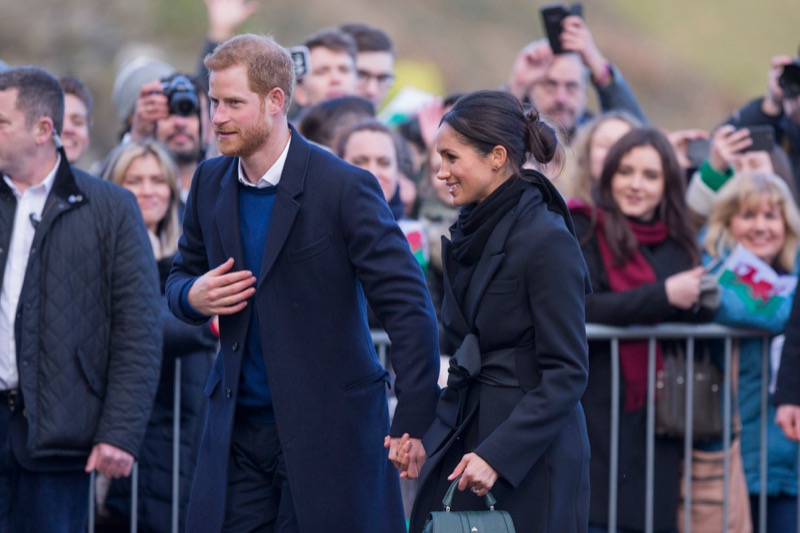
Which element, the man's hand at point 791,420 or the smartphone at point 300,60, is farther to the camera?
the smartphone at point 300,60

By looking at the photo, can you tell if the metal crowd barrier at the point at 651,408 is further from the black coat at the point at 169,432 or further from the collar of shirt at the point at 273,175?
the collar of shirt at the point at 273,175

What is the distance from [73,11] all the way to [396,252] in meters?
20.7

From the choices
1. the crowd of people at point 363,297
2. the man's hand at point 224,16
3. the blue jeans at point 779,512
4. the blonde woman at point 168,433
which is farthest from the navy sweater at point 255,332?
the man's hand at point 224,16

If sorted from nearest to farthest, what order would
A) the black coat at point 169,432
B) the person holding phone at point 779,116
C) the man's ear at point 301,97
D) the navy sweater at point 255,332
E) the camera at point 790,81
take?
the navy sweater at point 255,332, the black coat at point 169,432, the camera at point 790,81, the person holding phone at point 779,116, the man's ear at point 301,97

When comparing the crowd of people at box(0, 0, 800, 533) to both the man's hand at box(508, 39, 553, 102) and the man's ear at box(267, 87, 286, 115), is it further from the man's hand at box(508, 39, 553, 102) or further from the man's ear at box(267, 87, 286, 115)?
the man's hand at box(508, 39, 553, 102)

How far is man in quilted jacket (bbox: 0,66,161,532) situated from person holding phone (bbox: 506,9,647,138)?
3.14 meters

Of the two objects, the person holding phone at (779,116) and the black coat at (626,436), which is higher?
the person holding phone at (779,116)

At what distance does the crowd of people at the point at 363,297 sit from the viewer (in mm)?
4059

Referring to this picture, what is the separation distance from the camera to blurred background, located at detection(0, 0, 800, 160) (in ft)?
75.3

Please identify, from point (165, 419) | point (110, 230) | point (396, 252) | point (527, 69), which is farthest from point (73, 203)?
point (527, 69)

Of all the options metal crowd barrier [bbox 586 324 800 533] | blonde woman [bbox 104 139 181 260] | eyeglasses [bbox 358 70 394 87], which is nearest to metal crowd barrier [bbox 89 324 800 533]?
metal crowd barrier [bbox 586 324 800 533]

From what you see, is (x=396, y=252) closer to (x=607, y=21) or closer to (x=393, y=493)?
(x=393, y=493)

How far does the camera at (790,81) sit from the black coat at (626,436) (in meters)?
1.89

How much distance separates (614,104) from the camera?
7754 mm
